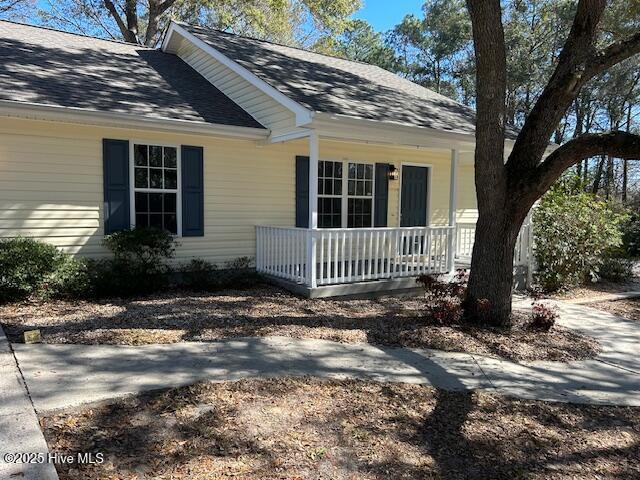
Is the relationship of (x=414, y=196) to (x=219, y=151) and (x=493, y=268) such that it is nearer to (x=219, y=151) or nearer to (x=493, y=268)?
(x=219, y=151)

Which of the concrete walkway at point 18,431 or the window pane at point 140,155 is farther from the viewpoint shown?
the window pane at point 140,155

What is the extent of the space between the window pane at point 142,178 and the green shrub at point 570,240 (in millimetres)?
7301

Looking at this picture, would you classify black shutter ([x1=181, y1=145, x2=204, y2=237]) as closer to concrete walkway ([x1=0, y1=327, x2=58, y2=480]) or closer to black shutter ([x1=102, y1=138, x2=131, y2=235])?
black shutter ([x1=102, y1=138, x2=131, y2=235])

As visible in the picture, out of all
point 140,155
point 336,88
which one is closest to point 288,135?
point 336,88

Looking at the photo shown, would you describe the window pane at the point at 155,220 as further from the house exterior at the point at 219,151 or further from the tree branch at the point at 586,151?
the tree branch at the point at 586,151

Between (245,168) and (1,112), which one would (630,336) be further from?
(1,112)

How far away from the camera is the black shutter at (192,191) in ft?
26.5

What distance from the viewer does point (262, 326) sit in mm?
5773

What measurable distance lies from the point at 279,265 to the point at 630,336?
5248 mm

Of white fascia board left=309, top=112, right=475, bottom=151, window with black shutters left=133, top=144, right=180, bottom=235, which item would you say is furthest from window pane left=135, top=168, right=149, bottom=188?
white fascia board left=309, top=112, right=475, bottom=151

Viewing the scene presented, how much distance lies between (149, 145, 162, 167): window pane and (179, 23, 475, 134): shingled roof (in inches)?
82.9

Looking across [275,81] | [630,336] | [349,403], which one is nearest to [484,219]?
[630,336]

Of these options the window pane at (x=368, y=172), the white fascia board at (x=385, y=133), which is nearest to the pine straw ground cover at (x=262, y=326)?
the white fascia board at (x=385, y=133)

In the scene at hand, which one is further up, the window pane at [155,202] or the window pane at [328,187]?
the window pane at [328,187]
